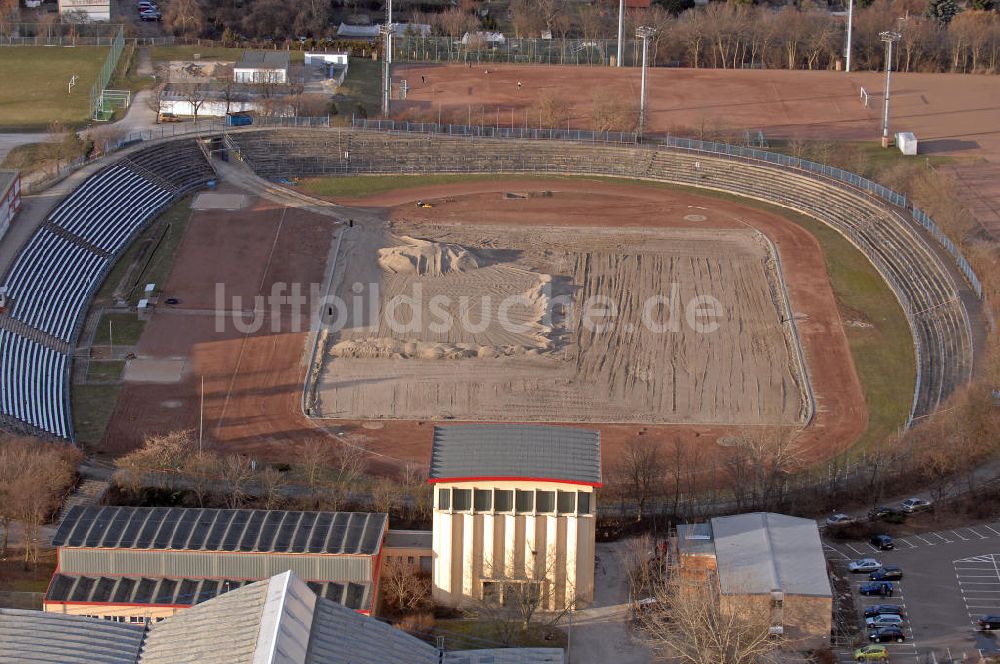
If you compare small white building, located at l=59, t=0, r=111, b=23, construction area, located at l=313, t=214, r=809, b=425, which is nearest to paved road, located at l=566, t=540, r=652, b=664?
construction area, located at l=313, t=214, r=809, b=425

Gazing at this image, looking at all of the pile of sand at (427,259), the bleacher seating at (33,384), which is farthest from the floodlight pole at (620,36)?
the bleacher seating at (33,384)

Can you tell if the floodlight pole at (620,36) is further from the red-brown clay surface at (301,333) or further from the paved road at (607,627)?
the paved road at (607,627)

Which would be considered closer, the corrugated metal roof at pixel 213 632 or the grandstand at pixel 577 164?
the corrugated metal roof at pixel 213 632

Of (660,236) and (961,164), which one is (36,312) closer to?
(660,236)

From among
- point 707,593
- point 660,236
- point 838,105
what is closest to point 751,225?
point 660,236

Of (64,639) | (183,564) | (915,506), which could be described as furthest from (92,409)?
(915,506)
